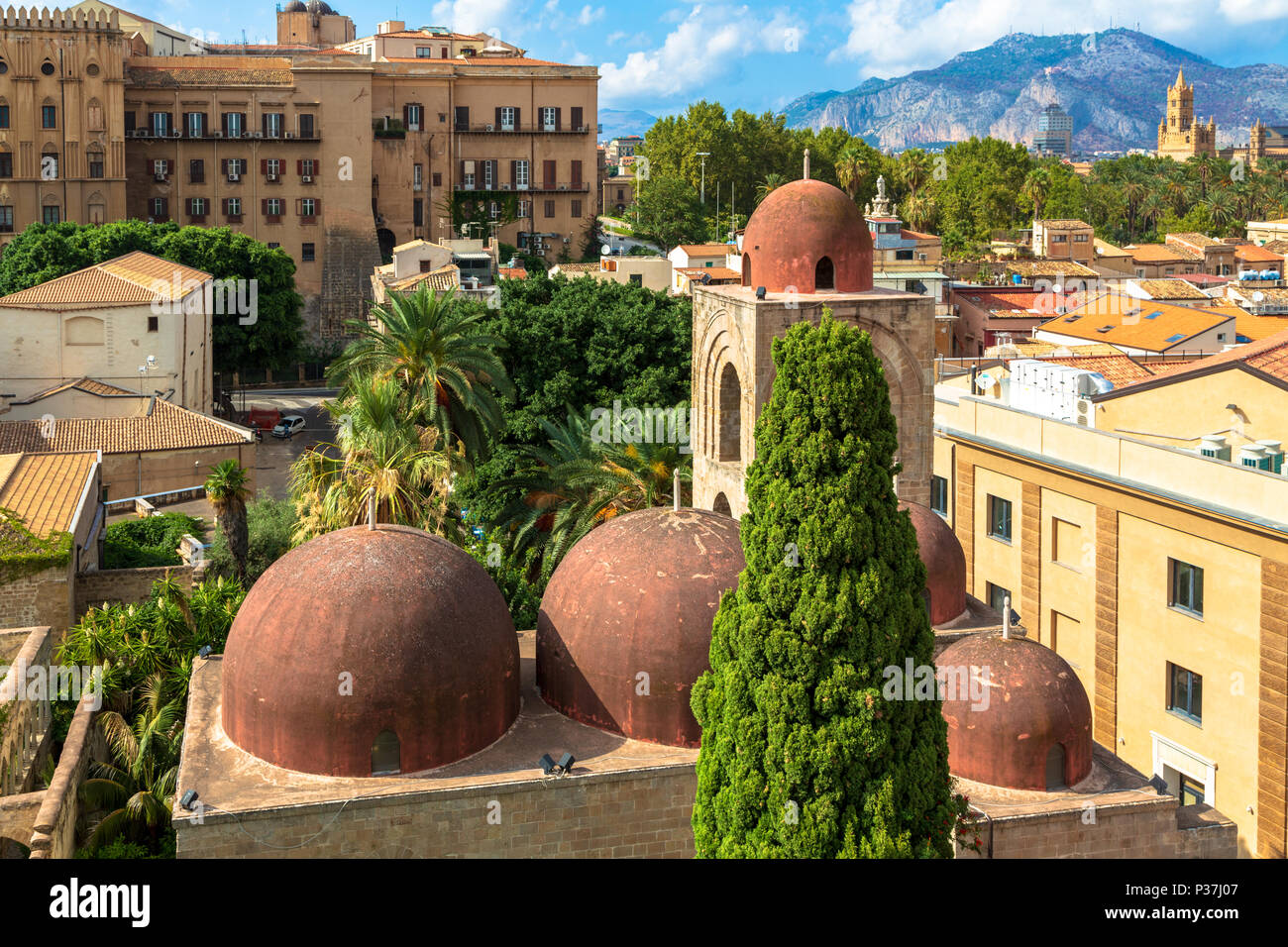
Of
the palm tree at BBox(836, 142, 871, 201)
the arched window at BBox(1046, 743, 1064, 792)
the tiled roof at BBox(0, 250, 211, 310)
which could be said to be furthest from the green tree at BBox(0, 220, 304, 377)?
the arched window at BBox(1046, 743, 1064, 792)

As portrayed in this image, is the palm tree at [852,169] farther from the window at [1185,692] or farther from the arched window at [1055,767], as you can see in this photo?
the arched window at [1055,767]

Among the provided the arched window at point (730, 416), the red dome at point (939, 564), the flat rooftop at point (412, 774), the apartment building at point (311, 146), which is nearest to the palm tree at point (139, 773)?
the flat rooftop at point (412, 774)

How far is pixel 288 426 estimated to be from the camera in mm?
62500

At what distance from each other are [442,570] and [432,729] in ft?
6.88

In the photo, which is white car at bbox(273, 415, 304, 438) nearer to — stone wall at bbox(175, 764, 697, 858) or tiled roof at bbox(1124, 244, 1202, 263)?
stone wall at bbox(175, 764, 697, 858)

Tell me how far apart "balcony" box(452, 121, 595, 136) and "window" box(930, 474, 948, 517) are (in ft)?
189

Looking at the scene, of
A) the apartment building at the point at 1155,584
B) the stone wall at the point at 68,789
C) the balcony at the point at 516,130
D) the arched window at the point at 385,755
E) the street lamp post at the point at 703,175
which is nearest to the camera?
the arched window at the point at 385,755

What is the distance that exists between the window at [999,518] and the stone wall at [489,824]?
14.8m

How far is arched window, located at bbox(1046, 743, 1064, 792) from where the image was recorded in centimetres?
1902

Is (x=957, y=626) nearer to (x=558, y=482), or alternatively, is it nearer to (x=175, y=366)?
(x=558, y=482)

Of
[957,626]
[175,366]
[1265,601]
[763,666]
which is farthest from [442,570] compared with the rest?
[175,366]

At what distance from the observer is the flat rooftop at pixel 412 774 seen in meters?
17.7
